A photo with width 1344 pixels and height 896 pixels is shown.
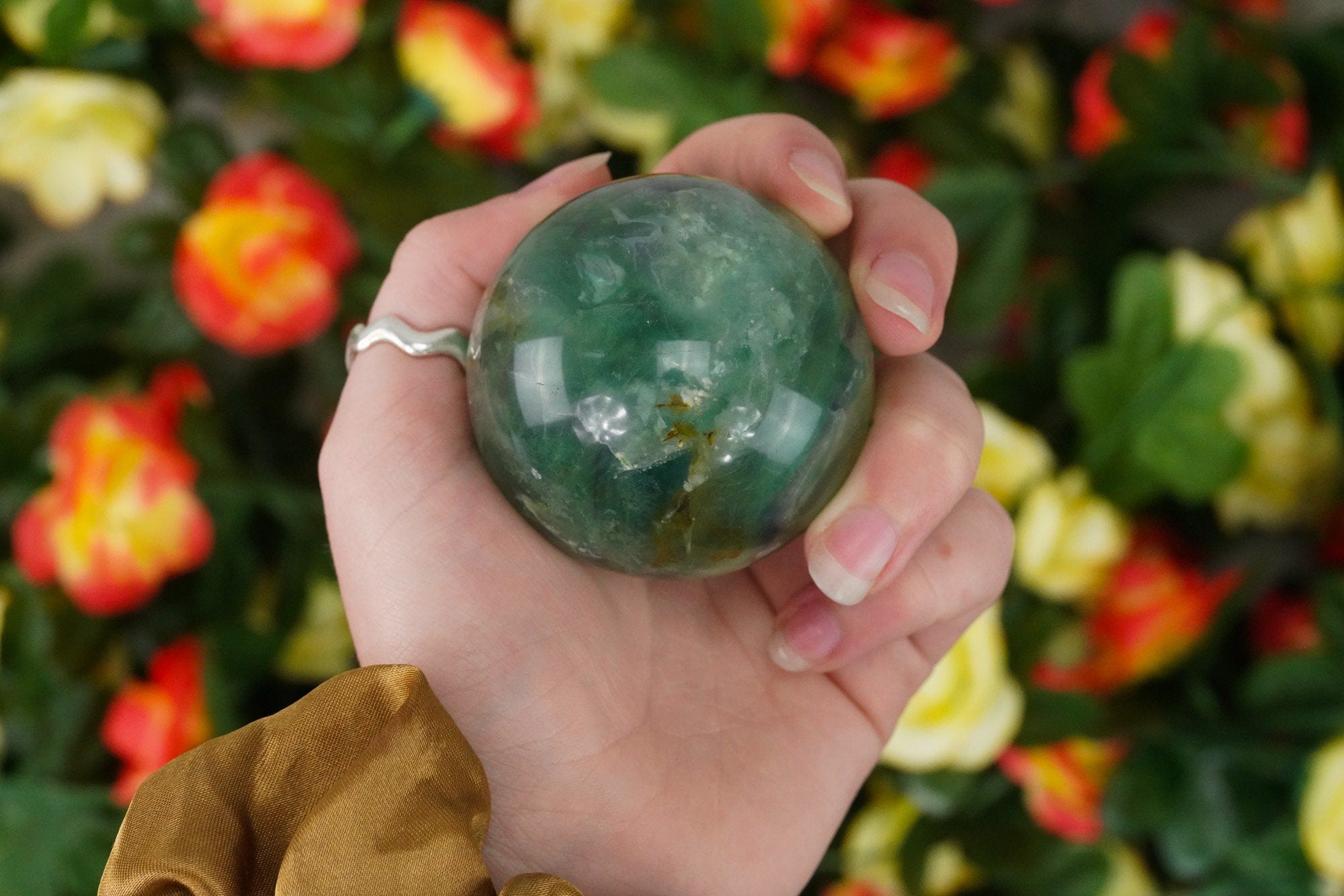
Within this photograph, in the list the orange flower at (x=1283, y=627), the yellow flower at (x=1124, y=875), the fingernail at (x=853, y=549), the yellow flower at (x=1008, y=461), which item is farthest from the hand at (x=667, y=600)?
the orange flower at (x=1283, y=627)

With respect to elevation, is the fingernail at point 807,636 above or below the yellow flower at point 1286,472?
above

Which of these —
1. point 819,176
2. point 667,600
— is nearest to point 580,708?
point 667,600

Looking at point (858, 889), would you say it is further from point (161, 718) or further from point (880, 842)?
point (161, 718)

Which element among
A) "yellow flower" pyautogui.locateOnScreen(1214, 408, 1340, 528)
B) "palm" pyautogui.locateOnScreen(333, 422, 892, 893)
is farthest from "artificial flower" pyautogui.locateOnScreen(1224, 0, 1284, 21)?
"palm" pyautogui.locateOnScreen(333, 422, 892, 893)

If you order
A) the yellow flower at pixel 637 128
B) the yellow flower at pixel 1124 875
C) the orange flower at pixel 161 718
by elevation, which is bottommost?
the yellow flower at pixel 1124 875

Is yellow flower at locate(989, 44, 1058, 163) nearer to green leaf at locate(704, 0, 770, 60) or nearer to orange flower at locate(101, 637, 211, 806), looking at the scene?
green leaf at locate(704, 0, 770, 60)

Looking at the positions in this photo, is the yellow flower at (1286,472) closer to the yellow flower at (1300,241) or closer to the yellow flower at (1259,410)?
the yellow flower at (1259,410)

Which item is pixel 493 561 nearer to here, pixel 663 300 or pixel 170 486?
pixel 663 300
